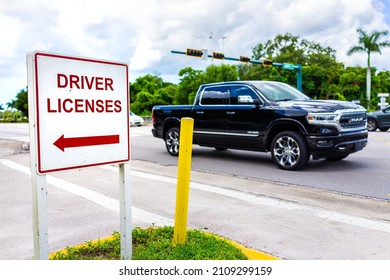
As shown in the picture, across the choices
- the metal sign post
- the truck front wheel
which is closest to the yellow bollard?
the metal sign post

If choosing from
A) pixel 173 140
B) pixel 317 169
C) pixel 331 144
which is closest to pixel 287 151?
pixel 317 169

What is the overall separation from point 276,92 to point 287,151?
1.54 meters

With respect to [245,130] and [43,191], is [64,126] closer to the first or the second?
[43,191]

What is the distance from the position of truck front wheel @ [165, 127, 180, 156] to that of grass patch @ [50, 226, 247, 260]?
6.99 metres

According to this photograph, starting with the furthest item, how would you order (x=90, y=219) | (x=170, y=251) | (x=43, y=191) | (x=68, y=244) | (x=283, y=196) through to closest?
(x=283, y=196)
(x=90, y=219)
(x=68, y=244)
(x=170, y=251)
(x=43, y=191)

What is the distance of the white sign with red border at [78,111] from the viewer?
2.87 m

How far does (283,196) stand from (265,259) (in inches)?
111

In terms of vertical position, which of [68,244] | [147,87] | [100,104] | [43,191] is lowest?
[68,244]

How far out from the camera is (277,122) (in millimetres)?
8891

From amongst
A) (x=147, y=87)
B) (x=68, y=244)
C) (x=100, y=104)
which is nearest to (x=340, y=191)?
(x=68, y=244)

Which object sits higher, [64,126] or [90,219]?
[64,126]

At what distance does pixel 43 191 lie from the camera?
290 cm

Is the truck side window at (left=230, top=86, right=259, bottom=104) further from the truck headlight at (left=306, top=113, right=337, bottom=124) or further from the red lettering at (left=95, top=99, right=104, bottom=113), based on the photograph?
the red lettering at (left=95, top=99, right=104, bottom=113)

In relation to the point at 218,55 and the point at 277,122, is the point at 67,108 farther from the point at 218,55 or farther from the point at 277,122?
the point at 218,55
